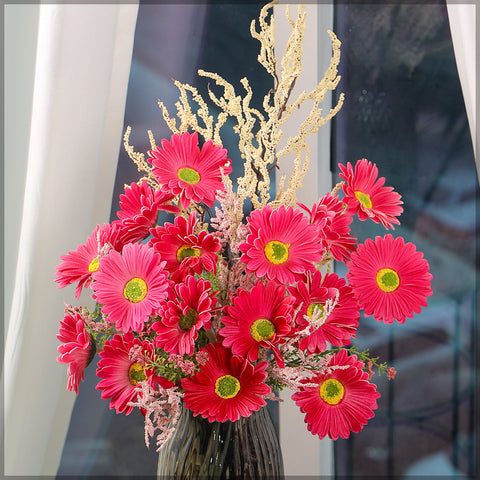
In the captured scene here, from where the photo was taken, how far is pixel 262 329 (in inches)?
21.0

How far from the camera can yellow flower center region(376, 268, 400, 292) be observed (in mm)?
576

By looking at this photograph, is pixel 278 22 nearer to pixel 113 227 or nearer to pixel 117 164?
pixel 117 164

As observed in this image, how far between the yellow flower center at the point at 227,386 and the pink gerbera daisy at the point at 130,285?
110 millimetres

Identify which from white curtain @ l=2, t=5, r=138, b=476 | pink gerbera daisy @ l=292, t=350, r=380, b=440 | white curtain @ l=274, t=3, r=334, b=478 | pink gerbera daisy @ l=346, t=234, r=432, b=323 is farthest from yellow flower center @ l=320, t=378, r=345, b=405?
white curtain @ l=2, t=5, r=138, b=476

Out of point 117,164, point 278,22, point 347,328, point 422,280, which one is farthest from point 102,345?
point 278,22

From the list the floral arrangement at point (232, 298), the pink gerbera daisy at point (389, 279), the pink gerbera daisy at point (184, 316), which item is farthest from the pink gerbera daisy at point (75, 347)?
the pink gerbera daisy at point (389, 279)

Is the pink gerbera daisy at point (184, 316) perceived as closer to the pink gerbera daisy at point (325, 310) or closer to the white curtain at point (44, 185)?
the pink gerbera daisy at point (325, 310)

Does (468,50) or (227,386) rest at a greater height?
(468,50)

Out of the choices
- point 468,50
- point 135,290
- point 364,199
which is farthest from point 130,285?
point 468,50

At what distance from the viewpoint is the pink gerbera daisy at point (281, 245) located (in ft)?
1.74

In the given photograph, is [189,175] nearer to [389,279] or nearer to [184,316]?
[184,316]

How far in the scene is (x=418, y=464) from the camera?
109 centimetres

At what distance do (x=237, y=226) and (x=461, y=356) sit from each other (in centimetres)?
77

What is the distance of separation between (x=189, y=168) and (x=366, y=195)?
9.4 inches
